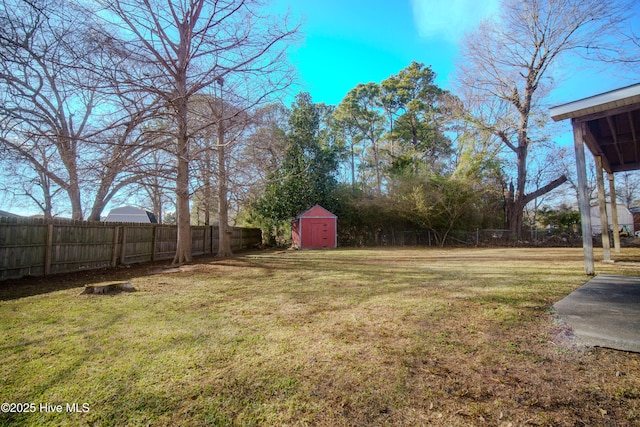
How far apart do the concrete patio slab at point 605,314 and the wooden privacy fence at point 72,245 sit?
29.6ft

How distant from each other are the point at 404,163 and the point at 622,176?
72.4 ft

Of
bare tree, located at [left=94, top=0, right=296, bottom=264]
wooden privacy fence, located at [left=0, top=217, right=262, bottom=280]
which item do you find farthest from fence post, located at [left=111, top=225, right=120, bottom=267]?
bare tree, located at [left=94, top=0, right=296, bottom=264]

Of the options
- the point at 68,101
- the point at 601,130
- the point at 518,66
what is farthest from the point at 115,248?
the point at 518,66

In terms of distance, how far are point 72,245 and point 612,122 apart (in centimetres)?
1259

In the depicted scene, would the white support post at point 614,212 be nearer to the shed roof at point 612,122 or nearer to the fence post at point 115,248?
the shed roof at point 612,122

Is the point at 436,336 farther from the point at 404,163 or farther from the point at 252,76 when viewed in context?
the point at 404,163

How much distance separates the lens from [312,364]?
221 centimetres

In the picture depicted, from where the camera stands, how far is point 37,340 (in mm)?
2744

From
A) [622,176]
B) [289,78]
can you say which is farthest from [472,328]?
[622,176]

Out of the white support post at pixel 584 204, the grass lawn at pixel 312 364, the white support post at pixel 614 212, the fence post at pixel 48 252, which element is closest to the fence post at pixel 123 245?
the fence post at pixel 48 252

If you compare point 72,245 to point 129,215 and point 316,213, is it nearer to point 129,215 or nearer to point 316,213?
point 316,213

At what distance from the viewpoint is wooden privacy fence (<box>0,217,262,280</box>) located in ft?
19.6

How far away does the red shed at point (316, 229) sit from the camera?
18672 millimetres

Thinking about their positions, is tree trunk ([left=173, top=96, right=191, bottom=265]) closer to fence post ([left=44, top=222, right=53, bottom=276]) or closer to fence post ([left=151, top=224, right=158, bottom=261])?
fence post ([left=151, top=224, right=158, bottom=261])
